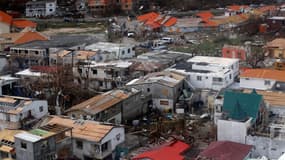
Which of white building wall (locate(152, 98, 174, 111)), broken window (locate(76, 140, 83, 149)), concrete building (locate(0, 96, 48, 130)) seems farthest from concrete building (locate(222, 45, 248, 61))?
broken window (locate(76, 140, 83, 149))

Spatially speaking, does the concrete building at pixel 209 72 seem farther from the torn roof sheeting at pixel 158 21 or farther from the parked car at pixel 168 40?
the torn roof sheeting at pixel 158 21

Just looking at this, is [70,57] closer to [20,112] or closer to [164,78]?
[164,78]

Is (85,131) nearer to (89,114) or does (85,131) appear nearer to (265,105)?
(89,114)

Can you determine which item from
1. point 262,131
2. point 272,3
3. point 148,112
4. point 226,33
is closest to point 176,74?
point 148,112

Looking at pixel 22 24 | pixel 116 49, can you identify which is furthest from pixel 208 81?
pixel 22 24

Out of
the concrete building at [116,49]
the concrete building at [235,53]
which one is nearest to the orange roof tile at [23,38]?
the concrete building at [116,49]
